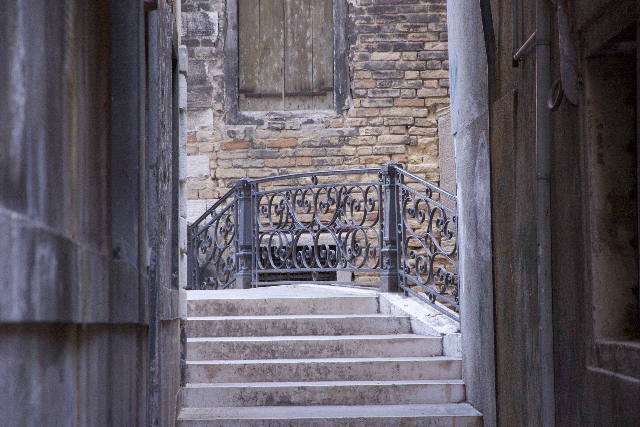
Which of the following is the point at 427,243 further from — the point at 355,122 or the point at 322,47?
the point at 322,47

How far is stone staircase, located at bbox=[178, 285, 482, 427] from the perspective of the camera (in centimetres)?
462

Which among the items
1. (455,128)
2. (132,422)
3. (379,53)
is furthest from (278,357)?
(379,53)

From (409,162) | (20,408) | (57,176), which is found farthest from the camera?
(409,162)

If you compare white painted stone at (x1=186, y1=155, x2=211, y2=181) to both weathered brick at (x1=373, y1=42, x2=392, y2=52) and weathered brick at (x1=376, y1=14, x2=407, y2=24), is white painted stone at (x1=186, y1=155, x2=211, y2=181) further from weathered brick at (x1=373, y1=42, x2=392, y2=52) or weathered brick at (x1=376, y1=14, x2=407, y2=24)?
weathered brick at (x1=376, y1=14, x2=407, y2=24)

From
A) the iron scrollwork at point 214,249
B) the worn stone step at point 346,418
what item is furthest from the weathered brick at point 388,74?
the worn stone step at point 346,418

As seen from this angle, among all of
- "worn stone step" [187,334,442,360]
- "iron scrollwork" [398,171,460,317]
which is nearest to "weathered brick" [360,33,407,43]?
"iron scrollwork" [398,171,460,317]

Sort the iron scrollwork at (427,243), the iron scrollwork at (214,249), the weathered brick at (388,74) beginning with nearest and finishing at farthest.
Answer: the iron scrollwork at (427,243) < the iron scrollwork at (214,249) < the weathered brick at (388,74)

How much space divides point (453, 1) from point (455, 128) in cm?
82

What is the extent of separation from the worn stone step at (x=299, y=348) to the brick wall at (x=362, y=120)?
4.09 m

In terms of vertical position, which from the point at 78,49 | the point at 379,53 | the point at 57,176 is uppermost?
the point at 379,53

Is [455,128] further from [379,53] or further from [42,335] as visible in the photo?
[379,53]

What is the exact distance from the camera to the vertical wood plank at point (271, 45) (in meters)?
9.83

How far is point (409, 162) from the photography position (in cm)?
959

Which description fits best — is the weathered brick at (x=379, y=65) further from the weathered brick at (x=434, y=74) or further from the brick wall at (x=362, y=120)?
the weathered brick at (x=434, y=74)
